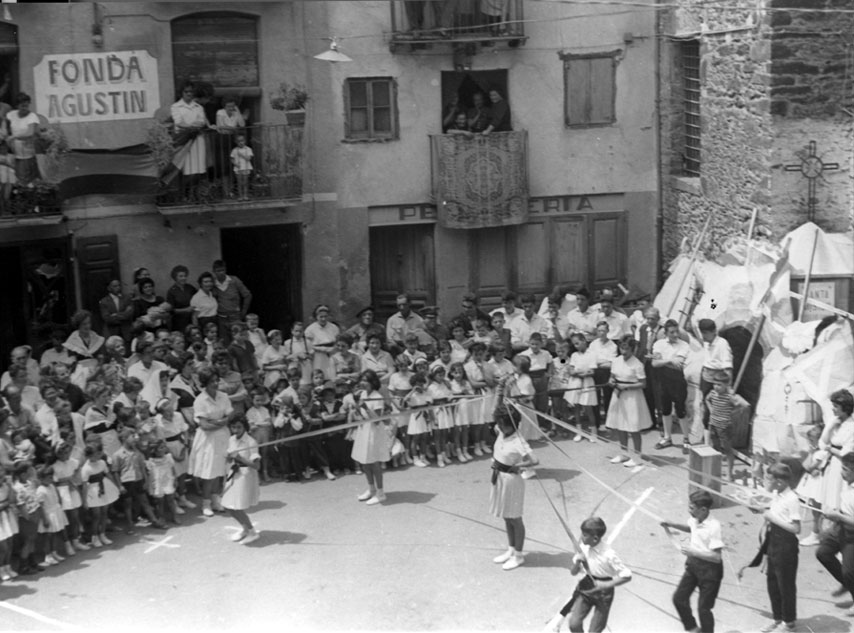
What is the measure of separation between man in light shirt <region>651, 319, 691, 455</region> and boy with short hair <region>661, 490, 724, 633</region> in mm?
5213

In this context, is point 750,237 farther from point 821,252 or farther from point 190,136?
point 190,136

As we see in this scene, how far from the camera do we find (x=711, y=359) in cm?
1554

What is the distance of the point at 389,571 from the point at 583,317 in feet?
20.7

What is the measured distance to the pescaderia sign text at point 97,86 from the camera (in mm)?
18047

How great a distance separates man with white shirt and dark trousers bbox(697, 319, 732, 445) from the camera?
15.4m

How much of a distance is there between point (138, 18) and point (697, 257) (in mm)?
8511

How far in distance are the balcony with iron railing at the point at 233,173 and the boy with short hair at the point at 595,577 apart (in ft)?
30.9

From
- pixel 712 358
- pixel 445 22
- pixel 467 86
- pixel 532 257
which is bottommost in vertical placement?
pixel 712 358

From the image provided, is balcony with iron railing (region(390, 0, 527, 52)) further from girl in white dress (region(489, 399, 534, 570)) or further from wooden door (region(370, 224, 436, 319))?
girl in white dress (region(489, 399, 534, 570))

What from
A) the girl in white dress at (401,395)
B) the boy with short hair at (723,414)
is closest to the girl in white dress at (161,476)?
the girl in white dress at (401,395)

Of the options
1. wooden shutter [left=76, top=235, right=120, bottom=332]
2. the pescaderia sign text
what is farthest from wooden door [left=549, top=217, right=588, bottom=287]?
wooden shutter [left=76, top=235, right=120, bottom=332]

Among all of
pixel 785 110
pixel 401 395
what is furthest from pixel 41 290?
pixel 785 110

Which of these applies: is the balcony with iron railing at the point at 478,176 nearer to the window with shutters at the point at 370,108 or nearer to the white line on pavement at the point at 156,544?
the window with shutters at the point at 370,108

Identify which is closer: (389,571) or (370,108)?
(389,571)
